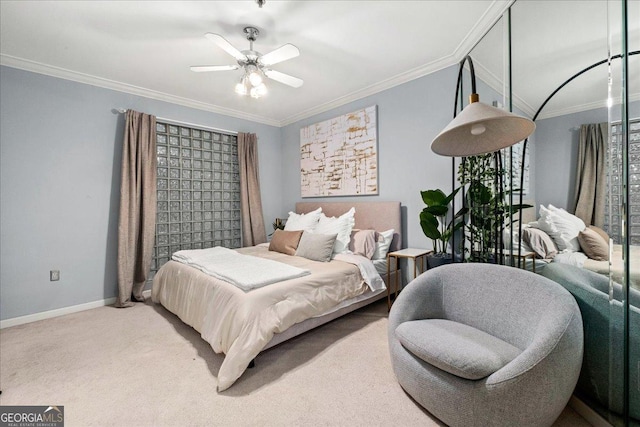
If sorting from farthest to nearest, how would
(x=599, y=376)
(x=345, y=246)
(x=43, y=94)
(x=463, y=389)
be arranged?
(x=345, y=246)
(x=43, y=94)
(x=599, y=376)
(x=463, y=389)

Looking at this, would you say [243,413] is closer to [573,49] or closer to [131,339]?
[131,339]

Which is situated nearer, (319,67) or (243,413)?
(243,413)

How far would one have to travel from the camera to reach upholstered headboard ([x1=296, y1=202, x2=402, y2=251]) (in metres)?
3.17

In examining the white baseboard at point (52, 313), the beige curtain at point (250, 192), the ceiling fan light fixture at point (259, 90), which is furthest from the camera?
the beige curtain at point (250, 192)

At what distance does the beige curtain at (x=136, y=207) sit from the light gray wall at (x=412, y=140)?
106 inches

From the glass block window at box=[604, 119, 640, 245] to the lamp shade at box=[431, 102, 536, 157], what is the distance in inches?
21.6

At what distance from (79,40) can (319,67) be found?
7.12 feet

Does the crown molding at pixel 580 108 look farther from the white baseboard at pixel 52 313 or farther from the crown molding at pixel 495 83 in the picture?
the white baseboard at pixel 52 313

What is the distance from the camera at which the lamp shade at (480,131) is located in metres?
1.00

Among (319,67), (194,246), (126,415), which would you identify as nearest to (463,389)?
(126,415)

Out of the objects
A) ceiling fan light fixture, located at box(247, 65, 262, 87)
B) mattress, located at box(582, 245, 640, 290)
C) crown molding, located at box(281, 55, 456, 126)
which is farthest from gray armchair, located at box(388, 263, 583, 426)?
crown molding, located at box(281, 55, 456, 126)

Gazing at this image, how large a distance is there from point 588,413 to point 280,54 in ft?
9.76

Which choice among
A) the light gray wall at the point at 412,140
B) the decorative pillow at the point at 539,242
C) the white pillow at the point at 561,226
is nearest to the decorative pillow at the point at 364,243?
the light gray wall at the point at 412,140

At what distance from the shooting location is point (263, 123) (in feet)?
15.1
